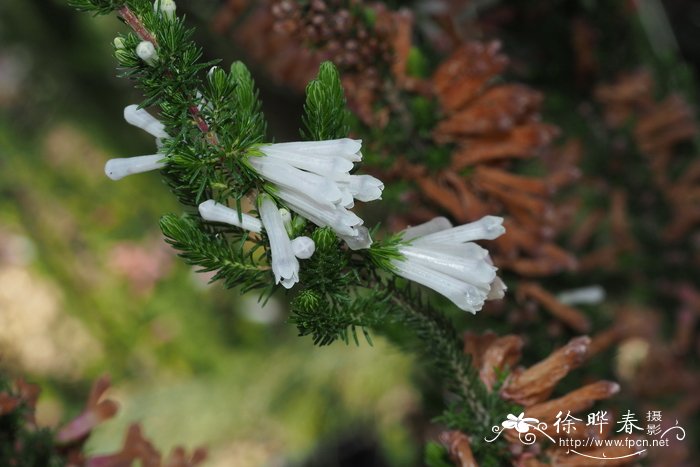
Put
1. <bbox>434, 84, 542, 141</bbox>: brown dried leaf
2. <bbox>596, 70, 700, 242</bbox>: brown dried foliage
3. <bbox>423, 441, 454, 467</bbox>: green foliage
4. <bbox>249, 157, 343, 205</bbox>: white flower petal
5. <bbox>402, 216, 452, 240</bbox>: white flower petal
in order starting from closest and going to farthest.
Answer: <bbox>249, 157, 343, 205</bbox>: white flower petal
<bbox>402, 216, 452, 240</bbox>: white flower petal
<bbox>423, 441, 454, 467</bbox>: green foliage
<bbox>434, 84, 542, 141</bbox>: brown dried leaf
<bbox>596, 70, 700, 242</bbox>: brown dried foliage

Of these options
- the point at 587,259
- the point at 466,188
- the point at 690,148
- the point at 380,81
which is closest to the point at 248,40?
the point at 380,81

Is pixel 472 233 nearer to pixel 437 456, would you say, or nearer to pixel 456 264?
pixel 456 264

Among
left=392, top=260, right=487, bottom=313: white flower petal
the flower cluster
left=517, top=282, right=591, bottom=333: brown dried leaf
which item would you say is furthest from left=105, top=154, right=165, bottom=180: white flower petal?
left=517, top=282, right=591, bottom=333: brown dried leaf

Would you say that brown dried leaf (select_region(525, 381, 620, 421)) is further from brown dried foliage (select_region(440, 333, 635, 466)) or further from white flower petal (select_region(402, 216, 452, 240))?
white flower petal (select_region(402, 216, 452, 240))

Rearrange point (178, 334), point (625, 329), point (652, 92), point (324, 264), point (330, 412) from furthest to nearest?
1. point (178, 334)
2. point (330, 412)
3. point (652, 92)
4. point (625, 329)
5. point (324, 264)

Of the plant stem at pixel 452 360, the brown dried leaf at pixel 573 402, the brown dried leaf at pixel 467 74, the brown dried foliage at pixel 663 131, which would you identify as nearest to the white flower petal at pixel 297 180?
the plant stem at pixel 452 360

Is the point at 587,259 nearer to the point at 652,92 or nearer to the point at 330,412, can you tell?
the point at 652,92

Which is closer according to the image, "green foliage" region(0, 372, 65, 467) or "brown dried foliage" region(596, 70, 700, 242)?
"green foliage" region(0, 372, 65, 467)

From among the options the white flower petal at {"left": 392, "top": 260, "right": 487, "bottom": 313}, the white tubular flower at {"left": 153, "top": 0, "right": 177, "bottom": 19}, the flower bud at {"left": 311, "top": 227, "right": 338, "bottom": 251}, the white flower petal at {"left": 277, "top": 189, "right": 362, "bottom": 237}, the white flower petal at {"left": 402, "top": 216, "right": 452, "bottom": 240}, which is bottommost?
the white flower petal at {"left": 392, "top": 260, "right": 487, "bottom": 313}

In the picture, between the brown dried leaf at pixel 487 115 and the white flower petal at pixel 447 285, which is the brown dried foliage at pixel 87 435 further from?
the brown dried leaf at pixel 487 115
